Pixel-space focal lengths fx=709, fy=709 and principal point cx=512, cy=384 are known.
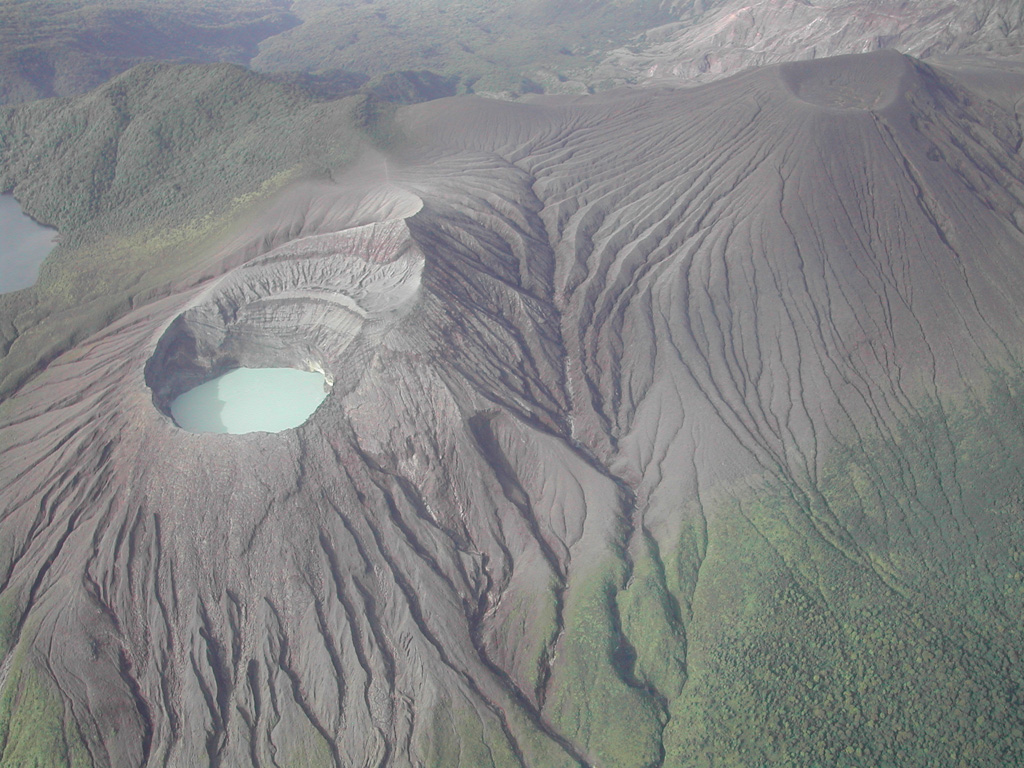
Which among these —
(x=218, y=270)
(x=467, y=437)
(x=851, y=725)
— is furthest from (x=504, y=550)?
(x=218, y=270)

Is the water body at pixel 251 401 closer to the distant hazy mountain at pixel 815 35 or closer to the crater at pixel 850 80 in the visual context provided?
the crater at pixel 850 80

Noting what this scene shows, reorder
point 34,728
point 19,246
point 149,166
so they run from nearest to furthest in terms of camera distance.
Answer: point 34,728 < point 19,246 < point 149,166

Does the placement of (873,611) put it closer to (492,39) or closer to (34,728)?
(34,728)

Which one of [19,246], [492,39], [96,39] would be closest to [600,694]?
[19,246]

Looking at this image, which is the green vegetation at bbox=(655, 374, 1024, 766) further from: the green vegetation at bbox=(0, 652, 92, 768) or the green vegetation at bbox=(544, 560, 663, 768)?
the green vegetation at bbox=(0, 652, 92, 768)

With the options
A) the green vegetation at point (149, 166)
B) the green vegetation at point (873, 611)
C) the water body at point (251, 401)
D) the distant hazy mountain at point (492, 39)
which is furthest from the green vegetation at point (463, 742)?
the distant hazy mountain at point (492, 39)
